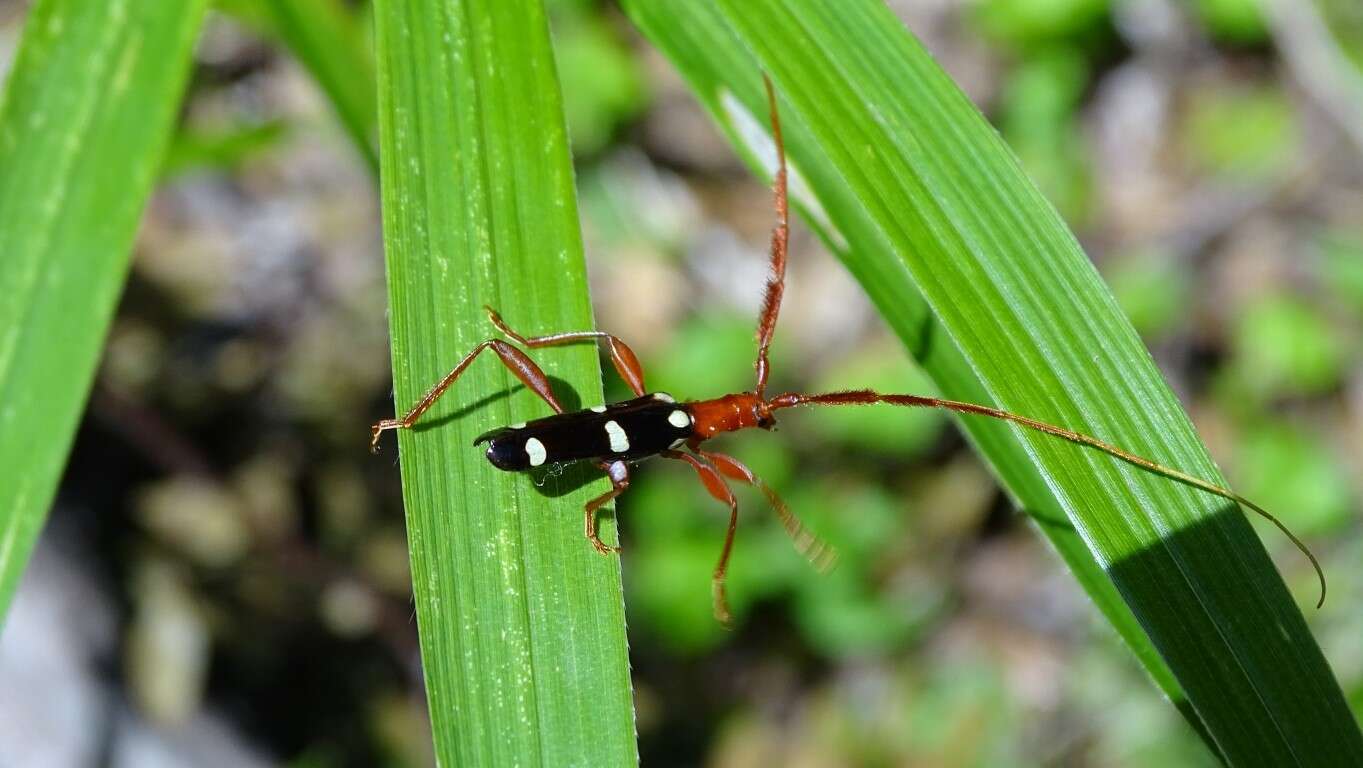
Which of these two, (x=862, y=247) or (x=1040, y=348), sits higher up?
(x=862, y=247)

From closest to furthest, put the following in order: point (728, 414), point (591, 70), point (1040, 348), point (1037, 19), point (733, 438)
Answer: point (1040, 348) < point (728, 414) < point (733, 438) < point (591, 70) < point (1037, 19)

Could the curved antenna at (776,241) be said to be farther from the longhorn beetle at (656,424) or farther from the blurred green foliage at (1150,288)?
the blurred green foliage at (1150,288)

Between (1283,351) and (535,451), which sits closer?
(535,451)

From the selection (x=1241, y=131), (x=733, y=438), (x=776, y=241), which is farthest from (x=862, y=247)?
(x=1241, y=131)

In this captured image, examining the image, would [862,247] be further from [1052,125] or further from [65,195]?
[1052,125]

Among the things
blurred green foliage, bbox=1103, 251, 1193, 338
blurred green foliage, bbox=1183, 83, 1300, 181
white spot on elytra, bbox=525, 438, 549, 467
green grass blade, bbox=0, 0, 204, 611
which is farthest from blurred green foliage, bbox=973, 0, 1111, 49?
white spot on elytra, bbox=525, 438, 549, 467

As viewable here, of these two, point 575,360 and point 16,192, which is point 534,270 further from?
point 16,192

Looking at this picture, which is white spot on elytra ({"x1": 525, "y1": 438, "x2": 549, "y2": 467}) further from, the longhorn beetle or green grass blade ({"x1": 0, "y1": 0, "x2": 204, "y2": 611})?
green grass blade ({"x1": 0, "y1": 0, "x2": 204, "y2": 611})
